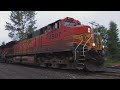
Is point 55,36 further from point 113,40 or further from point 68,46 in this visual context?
point 113,40

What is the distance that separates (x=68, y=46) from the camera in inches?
598

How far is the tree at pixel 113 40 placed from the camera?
5941 centimetres

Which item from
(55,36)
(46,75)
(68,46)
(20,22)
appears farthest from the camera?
(20,22)

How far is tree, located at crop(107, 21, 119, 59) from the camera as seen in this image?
59406mm

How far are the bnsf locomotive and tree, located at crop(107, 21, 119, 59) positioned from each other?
133 ft

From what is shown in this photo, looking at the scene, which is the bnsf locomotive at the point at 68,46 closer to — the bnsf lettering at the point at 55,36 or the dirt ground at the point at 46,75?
the bnsf lettering at the point at 55,36

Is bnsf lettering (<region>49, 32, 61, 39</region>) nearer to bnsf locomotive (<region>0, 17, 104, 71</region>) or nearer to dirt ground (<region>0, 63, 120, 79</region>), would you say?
bnsf locomotive (<region>0, 17, 104, 71</region>)

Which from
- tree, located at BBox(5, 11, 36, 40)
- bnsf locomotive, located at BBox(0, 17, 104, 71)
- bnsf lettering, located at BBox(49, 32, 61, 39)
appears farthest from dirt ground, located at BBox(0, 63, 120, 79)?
tree, located at BBox(5, 11, 36, 40)

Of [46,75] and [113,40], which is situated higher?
[113,40]

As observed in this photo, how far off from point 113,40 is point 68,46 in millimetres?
49206

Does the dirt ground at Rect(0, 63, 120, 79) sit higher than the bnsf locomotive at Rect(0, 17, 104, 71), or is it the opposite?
the bnsf locomotive at Rect(0, 17, 104, 71)

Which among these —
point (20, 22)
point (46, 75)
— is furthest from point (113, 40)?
point (46, 75)

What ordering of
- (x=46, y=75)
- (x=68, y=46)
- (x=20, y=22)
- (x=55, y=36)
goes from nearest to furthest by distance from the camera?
(x=46, y=75)
(x=68, y=46)
(x=55, y=36)
(x=20, y=22)

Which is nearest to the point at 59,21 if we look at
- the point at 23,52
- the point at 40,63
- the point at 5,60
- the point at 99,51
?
the point at 99,51
